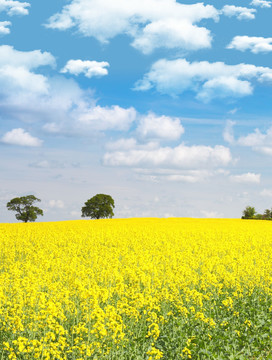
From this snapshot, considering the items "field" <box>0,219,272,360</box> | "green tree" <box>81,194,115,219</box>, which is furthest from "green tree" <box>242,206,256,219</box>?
"field" <box>0,219,272,360</box>

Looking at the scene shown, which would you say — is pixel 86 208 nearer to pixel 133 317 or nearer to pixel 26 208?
pixel 26 208

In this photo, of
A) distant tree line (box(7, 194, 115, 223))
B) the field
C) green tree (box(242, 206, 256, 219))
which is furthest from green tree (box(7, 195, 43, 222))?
the field

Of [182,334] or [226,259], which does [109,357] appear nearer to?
[182,334]

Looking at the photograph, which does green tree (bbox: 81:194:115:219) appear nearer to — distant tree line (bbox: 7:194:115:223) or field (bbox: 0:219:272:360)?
distant tree line (bbox: 7:194:115:223)

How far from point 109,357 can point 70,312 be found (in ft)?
8.11

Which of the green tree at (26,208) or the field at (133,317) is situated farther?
the green tree at (26,208)

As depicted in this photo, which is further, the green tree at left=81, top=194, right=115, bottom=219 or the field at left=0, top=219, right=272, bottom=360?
the green tree at left=81, top=194, right=115, bottom=219

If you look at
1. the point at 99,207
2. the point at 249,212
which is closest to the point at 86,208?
the point at 99,207

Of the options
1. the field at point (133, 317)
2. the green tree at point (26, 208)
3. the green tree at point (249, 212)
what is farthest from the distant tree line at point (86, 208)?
the field at point (133, 317)

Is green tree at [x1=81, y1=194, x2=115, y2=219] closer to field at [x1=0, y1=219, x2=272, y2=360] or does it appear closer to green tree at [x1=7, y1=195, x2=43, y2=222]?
green tree at [x1=7, y1=195, x2=43, y2=222]

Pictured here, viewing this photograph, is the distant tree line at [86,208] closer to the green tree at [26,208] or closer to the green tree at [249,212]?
the green tree at [26,208]

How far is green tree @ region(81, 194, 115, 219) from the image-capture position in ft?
236

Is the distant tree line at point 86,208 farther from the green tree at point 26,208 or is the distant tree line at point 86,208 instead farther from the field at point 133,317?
Result: the field at point 133,317

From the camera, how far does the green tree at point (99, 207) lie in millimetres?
71875
